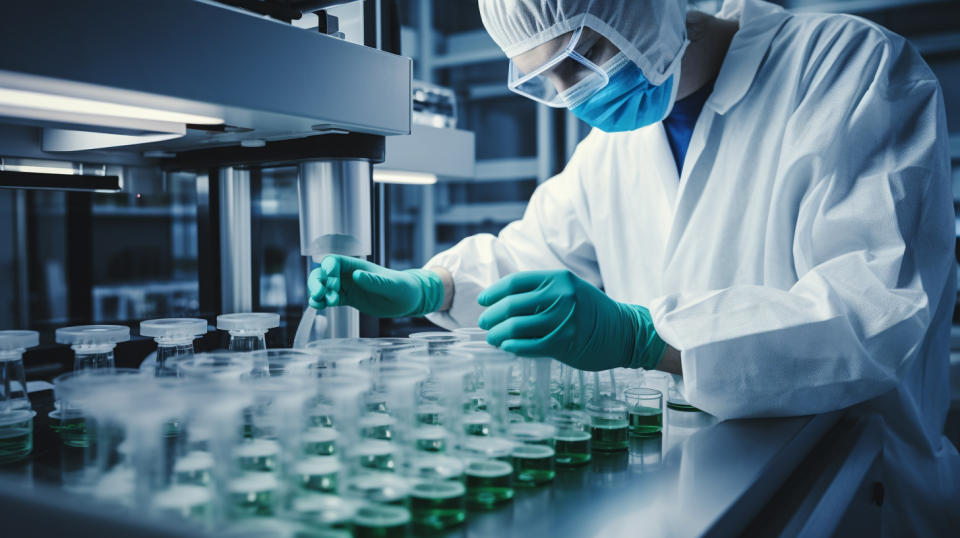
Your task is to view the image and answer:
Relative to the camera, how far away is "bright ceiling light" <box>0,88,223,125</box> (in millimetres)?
856

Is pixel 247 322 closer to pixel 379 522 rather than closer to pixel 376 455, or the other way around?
pixel 376 455

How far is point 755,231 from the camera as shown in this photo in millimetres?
1548

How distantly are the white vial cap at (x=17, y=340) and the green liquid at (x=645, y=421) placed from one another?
95cm

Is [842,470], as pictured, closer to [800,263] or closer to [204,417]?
[800,263]

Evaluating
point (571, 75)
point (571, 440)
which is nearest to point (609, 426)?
point (571, 440)

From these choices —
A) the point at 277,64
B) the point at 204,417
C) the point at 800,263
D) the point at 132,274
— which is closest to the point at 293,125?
the point at 277,64

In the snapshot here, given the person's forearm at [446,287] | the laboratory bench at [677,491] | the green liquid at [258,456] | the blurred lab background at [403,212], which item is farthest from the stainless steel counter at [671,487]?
the blurred lab background at [403,212]

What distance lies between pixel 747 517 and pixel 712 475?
67mm

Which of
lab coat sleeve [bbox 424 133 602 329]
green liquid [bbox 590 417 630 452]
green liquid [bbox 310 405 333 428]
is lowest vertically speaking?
green liquid [bbox 590 417 630 452]

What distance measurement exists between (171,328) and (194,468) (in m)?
0.42

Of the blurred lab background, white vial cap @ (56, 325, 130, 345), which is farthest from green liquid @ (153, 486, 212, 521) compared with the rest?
the blurred lab background

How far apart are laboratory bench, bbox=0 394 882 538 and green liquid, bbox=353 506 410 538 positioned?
47 millimetres

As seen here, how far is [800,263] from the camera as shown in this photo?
143 centimetres

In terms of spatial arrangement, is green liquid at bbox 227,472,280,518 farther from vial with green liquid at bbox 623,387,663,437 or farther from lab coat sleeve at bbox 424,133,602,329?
lab coat sleeve at bbox 424,133,602,329
